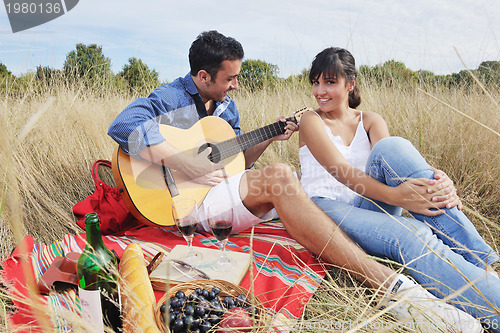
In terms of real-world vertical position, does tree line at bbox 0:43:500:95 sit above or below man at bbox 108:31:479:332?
above

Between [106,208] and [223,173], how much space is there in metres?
0.90

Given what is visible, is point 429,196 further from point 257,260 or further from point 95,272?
point 95,272

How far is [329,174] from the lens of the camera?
254cm

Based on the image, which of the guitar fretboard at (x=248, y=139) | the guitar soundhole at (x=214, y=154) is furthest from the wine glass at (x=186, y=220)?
the guitar fretboard at (x=248, y=139)

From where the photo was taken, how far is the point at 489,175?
3.02 meters

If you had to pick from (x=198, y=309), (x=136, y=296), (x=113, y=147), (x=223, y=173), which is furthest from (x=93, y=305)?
(x=113, y=147)

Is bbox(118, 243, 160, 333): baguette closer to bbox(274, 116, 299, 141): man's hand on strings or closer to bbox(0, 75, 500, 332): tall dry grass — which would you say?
bbox(0, 75, 500, 332): tall dry grass

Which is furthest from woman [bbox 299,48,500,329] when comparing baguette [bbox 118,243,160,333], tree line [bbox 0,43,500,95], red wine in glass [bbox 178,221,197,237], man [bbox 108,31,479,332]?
tree line [bbox 0,43,500,95]

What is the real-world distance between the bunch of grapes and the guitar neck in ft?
4.89

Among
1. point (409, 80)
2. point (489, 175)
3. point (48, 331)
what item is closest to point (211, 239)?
point (48, 331)

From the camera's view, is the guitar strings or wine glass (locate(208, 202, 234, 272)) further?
the guitar strings

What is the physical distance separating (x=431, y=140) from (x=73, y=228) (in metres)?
3.47

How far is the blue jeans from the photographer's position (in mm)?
1711

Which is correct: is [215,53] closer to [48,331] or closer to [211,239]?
[211,239]
